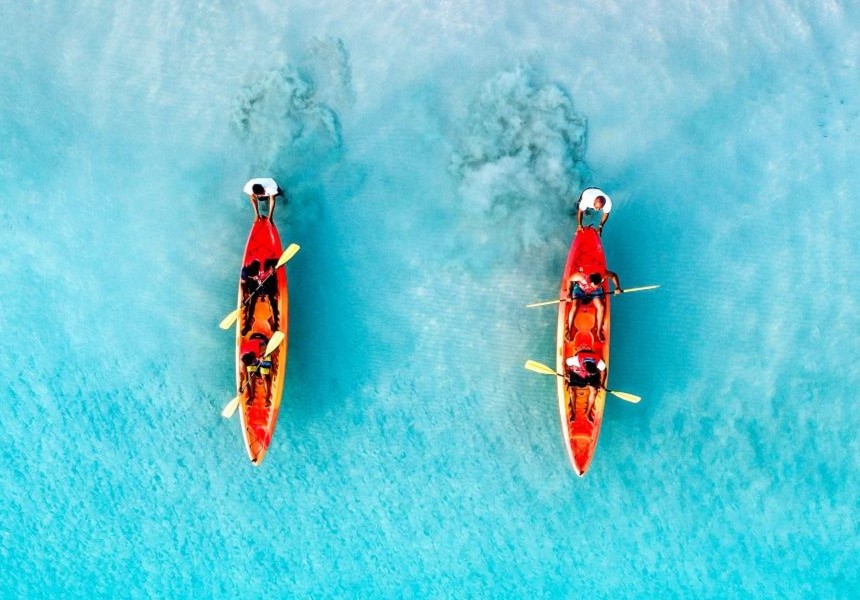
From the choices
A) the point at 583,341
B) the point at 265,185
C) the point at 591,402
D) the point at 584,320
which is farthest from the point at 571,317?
the point at 265,185

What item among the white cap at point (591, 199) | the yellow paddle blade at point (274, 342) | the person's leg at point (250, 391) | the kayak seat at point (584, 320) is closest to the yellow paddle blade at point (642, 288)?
the kayak seat at point (584, 320)

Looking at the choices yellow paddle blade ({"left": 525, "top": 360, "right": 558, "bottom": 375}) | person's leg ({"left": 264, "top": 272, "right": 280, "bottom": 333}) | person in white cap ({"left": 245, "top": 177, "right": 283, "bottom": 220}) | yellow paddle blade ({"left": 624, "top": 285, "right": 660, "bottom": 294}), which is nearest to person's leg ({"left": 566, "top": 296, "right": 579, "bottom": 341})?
yellow paddle blade ({"left": 525, "top": 360, "right": 558, "bottom": 375})

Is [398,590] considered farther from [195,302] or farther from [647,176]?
[647,176]

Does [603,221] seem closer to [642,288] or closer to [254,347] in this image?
[642,288]

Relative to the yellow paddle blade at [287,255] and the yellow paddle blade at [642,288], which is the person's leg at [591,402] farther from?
the yellow paddle blade at [287,255]

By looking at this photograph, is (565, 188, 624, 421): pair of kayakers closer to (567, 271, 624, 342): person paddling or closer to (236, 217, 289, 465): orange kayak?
(567, 271, 624, 342): person paddling

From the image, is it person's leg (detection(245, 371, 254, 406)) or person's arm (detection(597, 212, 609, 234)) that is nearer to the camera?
person's arm (detection(597, 212, 609, 234))

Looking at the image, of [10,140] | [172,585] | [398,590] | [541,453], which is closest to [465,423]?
[541,453]
